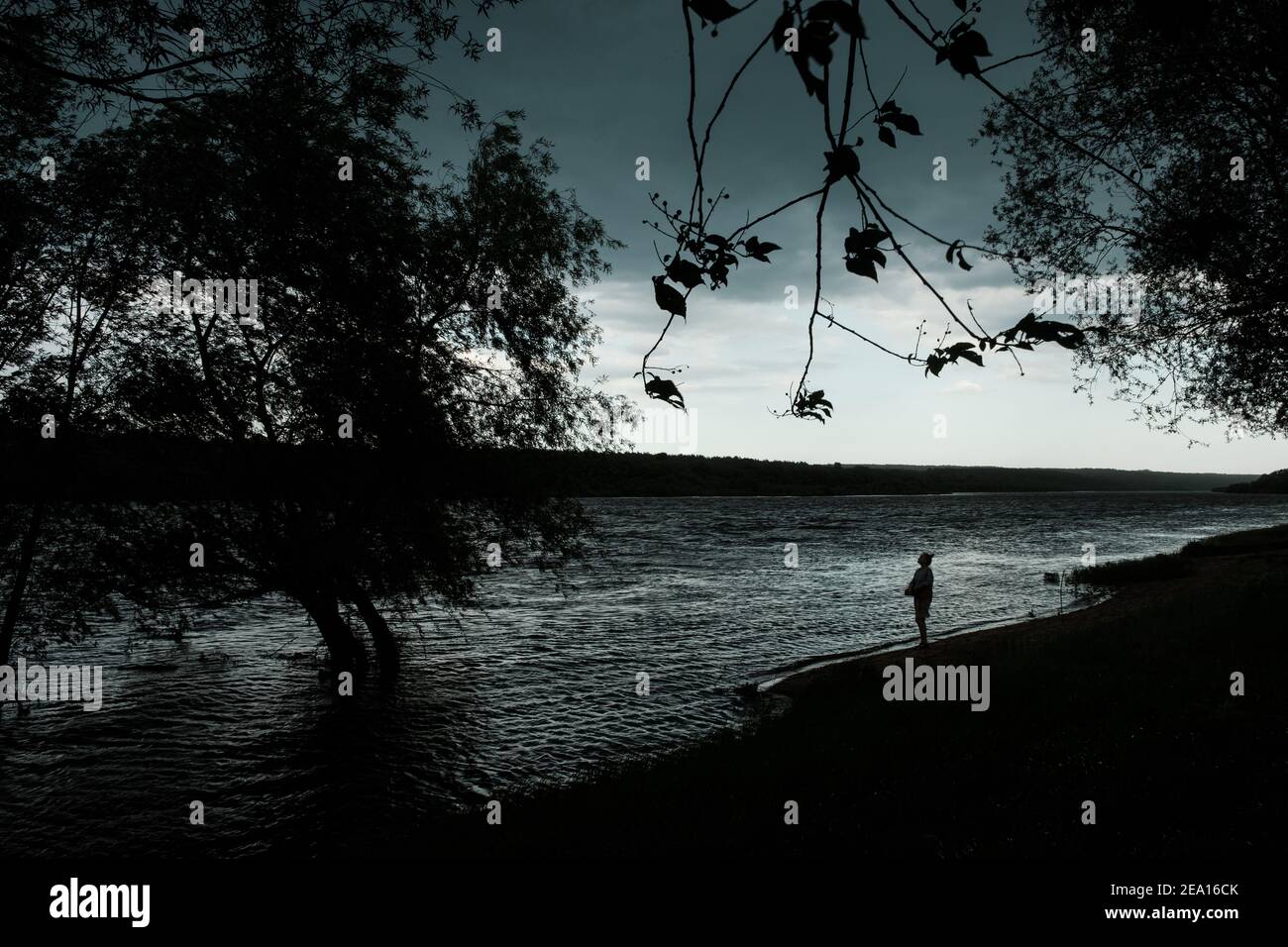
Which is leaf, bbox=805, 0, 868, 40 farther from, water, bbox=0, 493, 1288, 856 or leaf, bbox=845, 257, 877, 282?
water, bbox=0, 493, 1288, 856

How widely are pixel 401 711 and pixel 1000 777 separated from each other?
14.9 metres

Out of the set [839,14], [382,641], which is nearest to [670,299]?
[839,14]

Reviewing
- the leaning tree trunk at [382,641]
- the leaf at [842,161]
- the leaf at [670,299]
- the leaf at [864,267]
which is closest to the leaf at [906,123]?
the leaf at [842,161]

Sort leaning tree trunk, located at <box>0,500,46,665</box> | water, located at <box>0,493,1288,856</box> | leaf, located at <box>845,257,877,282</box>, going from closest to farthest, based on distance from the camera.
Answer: leaf, located at <box>845,257,877,282</box>
water, located at <box>0,493,1288,856</box>
leaning tree trunk, located at <box>0,500,46,665</box>

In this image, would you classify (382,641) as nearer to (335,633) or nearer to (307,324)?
(335,633)

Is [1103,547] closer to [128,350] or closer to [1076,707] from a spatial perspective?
[1076,707]

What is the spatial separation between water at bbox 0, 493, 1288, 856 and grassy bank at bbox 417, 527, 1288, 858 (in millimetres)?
3695

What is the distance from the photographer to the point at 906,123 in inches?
110

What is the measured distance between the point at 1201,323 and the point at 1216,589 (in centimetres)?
1113

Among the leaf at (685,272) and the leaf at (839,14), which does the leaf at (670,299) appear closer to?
the leaf at (685,272)

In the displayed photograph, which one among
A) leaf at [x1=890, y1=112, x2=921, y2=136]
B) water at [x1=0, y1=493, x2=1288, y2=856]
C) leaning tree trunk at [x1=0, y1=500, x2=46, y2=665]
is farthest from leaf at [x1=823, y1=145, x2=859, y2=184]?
leaning tree trunk at [x1=0, y1=500, x2=46, y2=665]

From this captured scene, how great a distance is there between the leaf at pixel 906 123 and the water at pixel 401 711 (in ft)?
39.0

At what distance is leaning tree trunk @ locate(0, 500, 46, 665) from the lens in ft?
51.8

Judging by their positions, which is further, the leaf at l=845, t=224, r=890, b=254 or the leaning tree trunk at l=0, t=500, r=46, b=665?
the leaning tree trunk at l=0, t=500, r=46, b=665
